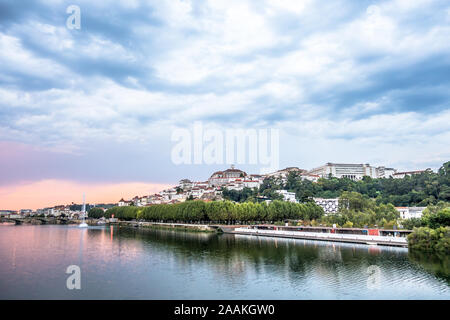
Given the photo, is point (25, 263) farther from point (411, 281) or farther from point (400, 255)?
point (400, 255)

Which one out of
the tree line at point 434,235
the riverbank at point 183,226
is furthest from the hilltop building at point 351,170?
the tree line at point 434,235

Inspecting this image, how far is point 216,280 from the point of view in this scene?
20422 millimetres

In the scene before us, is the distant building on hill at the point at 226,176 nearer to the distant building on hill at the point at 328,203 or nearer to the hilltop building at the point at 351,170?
the hilltop building at the point at 351,170

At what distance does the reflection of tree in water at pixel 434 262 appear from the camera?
69.8ft

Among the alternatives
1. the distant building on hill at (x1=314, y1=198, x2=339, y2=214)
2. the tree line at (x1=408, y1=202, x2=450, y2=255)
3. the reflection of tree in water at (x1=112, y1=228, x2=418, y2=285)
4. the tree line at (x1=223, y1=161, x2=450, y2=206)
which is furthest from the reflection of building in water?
the distant building on hill at (x1=314, y1=198, x2=339, y2=214)

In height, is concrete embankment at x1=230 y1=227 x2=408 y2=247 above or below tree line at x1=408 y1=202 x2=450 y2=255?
below

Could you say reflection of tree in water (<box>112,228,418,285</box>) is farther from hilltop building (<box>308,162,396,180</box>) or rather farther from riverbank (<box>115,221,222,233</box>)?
hilltop building (<box>308,162,396,180</box>)

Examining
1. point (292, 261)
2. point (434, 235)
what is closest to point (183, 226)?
point (292, 261)

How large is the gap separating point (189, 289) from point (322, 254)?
16.4 meters

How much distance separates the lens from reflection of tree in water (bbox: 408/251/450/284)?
2127cm

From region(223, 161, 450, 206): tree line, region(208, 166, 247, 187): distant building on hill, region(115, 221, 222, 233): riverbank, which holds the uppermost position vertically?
region(208, 166, 247, 187): distant building on hill

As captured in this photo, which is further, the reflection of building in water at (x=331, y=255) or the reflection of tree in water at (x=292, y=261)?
the reflection of building in water at (x=331, y=255)
